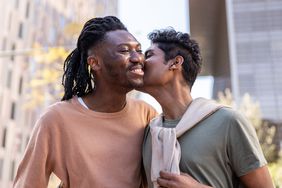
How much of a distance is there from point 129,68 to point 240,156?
0.88 meters

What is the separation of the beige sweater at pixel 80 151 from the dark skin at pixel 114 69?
4.0 inches

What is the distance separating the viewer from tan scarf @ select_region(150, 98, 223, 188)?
7.81 feet

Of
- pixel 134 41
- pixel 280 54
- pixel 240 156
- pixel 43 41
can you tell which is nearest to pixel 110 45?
pixel 134 41

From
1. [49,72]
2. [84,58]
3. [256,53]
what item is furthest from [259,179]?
[256,53]

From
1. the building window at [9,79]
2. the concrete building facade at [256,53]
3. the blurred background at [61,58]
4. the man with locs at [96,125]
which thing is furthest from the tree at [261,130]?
the man with locs at [96,125]

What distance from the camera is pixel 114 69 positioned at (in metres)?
2.71

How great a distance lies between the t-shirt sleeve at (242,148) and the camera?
2.29 m

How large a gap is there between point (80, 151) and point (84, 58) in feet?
2.30

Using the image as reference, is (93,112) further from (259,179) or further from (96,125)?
(259,179)

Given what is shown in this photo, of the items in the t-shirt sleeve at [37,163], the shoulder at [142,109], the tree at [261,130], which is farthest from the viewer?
the tree at [261,130]

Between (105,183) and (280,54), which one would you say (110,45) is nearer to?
(105,183)

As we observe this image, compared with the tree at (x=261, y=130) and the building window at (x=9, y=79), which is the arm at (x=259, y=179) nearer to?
the tree at (x=261, y=130)

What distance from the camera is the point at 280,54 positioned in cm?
3144

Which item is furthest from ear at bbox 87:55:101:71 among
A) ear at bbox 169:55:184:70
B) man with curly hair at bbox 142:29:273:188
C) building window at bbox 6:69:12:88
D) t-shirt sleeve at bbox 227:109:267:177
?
building window at bbox 6:69:12:88
